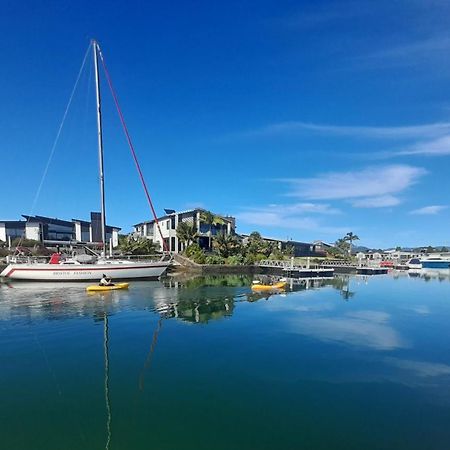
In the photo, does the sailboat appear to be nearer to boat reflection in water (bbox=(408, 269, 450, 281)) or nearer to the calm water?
the calm water

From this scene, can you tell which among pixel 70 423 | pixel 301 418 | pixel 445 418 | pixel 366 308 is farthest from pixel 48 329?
pixel 366 308

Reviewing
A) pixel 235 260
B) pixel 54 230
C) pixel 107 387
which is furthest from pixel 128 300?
pixel 54 230

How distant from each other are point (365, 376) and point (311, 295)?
23932 millimetres

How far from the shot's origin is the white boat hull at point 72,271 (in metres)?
41.1

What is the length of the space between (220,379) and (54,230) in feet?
253

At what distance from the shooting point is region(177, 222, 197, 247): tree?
6438 cm

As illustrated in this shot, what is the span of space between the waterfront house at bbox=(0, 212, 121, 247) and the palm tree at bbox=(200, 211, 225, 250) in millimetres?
22035

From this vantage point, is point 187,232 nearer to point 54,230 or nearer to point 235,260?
point 235,260

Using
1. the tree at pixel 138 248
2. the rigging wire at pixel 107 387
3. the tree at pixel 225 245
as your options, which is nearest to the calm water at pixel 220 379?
the rigging wire at pixel 107 387

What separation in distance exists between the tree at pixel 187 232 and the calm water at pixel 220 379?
38574 millimetres

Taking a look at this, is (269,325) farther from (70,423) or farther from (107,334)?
(70,423)

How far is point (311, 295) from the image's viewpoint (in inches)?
1458

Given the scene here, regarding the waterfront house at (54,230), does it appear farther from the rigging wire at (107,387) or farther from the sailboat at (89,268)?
the rigging wire at (107,387)

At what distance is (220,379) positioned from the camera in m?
12.9
